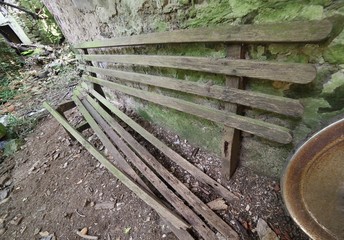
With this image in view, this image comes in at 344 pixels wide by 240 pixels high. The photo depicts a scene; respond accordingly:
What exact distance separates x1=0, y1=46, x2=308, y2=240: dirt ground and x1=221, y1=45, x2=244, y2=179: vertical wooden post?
12 cm

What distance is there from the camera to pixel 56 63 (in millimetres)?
6949

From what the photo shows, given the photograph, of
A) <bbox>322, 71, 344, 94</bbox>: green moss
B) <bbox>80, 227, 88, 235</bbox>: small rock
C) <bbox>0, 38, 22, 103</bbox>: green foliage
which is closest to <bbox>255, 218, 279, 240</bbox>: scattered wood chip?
<bbox>322, 71, 344, 94</bbox>: green moss

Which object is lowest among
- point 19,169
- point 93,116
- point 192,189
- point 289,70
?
point 19,169

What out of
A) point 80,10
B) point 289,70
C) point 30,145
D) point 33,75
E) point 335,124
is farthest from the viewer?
point 33,75

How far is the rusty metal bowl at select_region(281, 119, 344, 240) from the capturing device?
0.88 m

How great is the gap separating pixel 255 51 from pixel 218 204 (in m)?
1.19

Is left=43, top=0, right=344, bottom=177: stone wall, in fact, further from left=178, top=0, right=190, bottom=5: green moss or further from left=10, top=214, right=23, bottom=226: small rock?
left=10, top=214, right=23, bottom=226: small rock

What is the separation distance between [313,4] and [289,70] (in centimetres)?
29

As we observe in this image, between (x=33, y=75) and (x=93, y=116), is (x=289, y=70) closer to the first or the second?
(x=93, y=116)

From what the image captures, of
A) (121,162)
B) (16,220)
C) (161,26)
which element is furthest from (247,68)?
(16,220)

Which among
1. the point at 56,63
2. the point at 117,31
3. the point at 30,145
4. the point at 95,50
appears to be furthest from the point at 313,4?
the point at 56,63

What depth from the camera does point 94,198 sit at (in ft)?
7.25

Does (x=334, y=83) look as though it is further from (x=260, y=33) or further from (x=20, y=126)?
(x=20, y=126)

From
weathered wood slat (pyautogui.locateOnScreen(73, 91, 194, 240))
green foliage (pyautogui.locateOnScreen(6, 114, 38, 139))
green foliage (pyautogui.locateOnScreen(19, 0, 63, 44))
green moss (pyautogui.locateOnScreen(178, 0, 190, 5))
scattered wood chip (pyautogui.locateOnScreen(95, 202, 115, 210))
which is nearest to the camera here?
green moss (pyautogui.locateOnScreen(178, 0, 190, 5))
